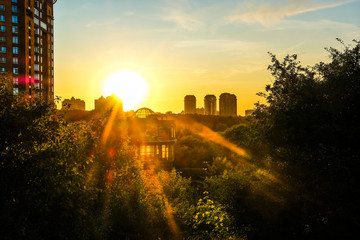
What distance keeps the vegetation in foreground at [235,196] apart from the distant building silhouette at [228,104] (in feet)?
463

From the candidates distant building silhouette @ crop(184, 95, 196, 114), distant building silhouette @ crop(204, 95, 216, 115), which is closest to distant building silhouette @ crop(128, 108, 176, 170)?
distant building silhouette @ crop(204, 95, 216, 115)

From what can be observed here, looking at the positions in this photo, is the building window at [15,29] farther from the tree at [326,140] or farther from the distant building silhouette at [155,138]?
the tree at [326,140]

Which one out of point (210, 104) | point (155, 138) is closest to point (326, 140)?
point (155, 138)

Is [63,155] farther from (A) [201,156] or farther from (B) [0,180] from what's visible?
(A) [201,156]

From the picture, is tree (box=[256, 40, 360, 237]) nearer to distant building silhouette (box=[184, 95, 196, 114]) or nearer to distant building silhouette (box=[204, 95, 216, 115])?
distant building silhouette (box=[204, 95, 216, 115])

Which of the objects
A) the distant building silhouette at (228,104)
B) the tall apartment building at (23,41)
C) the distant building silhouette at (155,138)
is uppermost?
the tall apartment building at (23,41)

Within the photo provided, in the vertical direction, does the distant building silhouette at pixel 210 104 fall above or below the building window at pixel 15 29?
below

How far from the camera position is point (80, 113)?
244 ft

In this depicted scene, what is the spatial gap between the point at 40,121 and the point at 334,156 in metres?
15.1

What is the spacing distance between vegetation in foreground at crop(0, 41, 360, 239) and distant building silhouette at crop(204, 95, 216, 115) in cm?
14898

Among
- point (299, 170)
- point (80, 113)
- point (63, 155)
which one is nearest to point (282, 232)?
point (299, 170)

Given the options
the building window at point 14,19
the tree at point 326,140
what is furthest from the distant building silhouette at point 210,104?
the tree at point 326,140

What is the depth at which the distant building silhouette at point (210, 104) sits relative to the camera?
17325 centimetres

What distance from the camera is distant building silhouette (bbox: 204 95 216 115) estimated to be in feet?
568
